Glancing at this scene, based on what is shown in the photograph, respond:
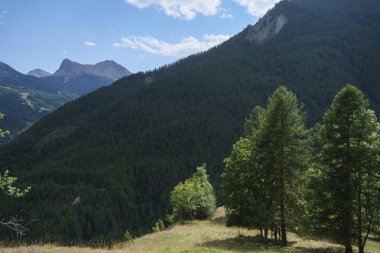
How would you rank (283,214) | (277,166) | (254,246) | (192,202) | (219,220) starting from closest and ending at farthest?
(254,246) < (283,214) < (277,166) < (219,220) < (192,202)

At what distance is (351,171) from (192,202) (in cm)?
3859

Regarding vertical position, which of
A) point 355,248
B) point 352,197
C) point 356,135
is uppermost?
point 356,135

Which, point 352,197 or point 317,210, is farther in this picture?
point 317,210

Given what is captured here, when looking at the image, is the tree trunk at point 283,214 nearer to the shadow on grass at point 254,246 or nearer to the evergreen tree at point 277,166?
the evergreen tree at point 277,166

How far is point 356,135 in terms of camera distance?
33.5m

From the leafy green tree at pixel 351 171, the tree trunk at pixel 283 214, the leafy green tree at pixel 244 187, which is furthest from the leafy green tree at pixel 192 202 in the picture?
the leafy green tree at pixel 351 171

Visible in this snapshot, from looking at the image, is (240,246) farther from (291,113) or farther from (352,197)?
(291,113)

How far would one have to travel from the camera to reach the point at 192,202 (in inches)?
2689

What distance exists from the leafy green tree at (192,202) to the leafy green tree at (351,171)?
36.1 metres

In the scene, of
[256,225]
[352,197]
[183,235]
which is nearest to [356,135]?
[352,197]

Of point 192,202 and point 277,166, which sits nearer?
point 277,166

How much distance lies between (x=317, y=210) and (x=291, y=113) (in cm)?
951

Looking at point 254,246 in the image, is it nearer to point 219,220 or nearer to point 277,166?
point 277,166

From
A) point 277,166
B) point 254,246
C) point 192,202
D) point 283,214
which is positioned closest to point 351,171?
point 277,166
